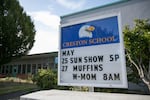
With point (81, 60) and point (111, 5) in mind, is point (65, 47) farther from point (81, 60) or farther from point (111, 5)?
point (111, 5)

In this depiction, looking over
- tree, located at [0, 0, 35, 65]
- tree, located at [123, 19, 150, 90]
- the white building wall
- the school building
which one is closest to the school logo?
tree, located at [123, 19, 150, 90]

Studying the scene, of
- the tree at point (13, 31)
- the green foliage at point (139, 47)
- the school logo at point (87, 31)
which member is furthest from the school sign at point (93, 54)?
the tree at point (13, 31)

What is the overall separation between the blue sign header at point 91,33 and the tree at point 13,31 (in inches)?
662

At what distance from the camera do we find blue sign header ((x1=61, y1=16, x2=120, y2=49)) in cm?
321

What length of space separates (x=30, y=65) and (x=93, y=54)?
1076 inches

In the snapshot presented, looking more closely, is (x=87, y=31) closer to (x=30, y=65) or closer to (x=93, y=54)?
(x=93, y=54)

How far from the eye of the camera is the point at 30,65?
29.5 meters

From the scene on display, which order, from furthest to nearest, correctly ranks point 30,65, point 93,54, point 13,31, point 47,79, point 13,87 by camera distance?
point 30,65 < point 13,31 < point 13,87 < point 47,79 < point 93,54

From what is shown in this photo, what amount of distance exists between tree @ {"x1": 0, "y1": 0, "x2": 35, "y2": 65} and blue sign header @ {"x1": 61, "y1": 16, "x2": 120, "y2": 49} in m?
16.8

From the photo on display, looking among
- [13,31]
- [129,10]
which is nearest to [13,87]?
[13,31]

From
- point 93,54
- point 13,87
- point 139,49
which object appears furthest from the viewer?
point 13,87

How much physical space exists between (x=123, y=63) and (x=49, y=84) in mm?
11276

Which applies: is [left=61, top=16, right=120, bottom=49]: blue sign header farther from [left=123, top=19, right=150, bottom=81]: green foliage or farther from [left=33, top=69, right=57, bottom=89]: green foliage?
[left=33, top=69, right=57, bottom=89]: green foliage

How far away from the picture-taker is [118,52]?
310 cm
